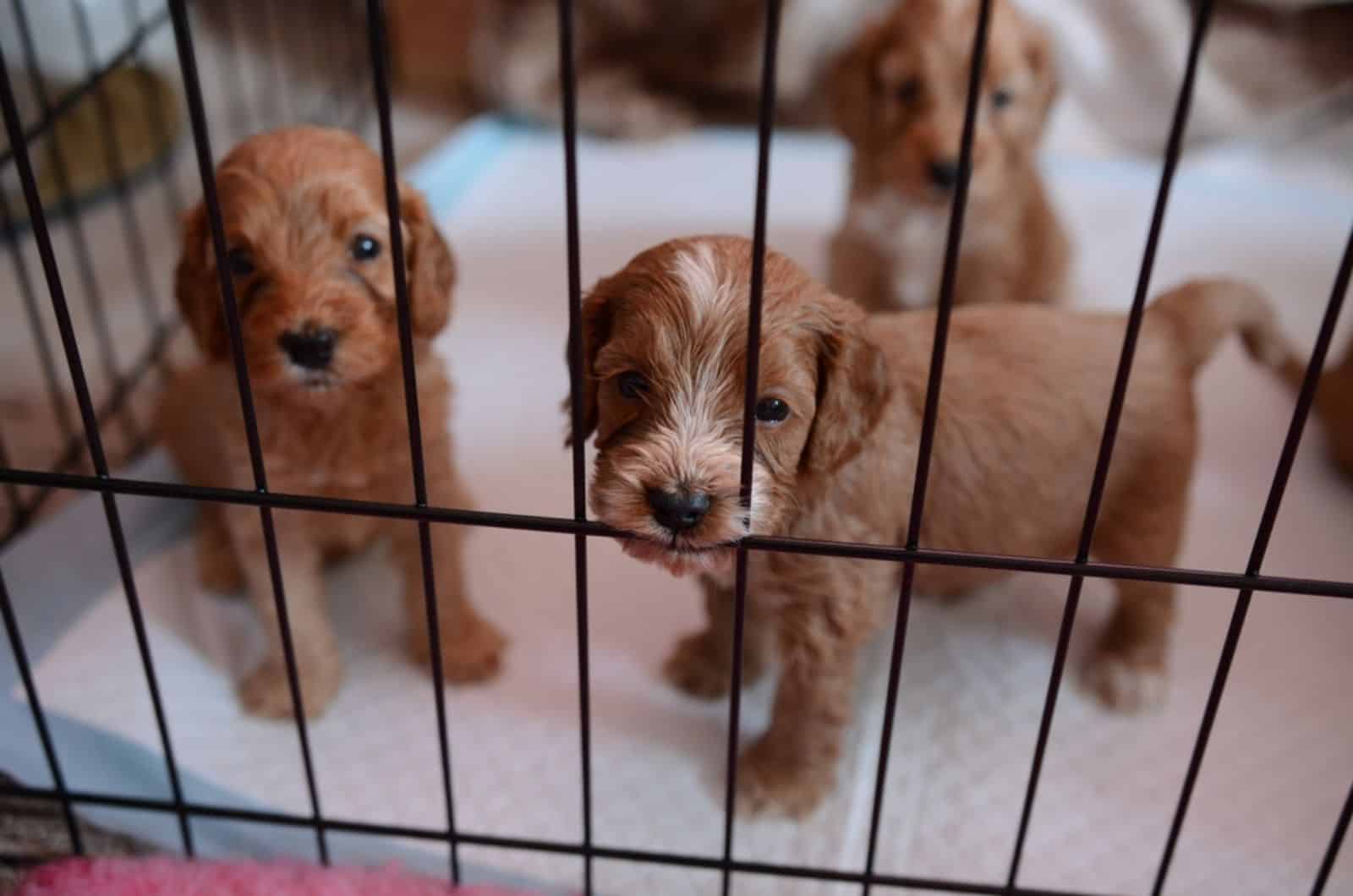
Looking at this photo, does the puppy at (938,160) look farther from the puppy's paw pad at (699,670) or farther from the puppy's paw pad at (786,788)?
the puppy's paw pad at (786,788)

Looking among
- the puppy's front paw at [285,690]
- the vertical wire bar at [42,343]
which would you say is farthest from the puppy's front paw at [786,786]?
the vertical wire bar at [42,343]

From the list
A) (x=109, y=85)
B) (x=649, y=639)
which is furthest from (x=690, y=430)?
(x=109, y=85)

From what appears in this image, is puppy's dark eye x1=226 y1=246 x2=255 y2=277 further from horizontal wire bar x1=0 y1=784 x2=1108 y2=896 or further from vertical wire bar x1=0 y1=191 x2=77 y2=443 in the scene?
vertical wire bar x1=0 y1=191 x2=77 y2=443

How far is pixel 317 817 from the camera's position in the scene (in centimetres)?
147

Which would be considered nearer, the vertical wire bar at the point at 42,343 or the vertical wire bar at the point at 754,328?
the vertical wire bar at the point at 754,328

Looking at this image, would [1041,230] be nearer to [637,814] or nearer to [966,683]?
[966,683]

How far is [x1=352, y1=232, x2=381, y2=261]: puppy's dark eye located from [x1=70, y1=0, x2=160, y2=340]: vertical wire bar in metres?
1.28

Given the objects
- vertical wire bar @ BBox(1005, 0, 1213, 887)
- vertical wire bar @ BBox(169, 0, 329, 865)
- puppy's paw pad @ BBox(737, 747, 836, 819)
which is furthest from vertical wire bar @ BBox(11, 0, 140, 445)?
vertical wire bar @ BBox(1005, 0, 1213, 887)

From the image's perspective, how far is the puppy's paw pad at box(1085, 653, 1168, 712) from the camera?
6.20ft

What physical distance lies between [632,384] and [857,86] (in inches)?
57.8

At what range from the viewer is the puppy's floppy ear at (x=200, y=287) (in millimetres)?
1660

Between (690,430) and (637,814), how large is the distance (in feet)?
2.34

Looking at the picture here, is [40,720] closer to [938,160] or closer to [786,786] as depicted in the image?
[786,786]

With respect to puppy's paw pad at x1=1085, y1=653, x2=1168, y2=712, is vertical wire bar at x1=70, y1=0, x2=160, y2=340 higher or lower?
higher
